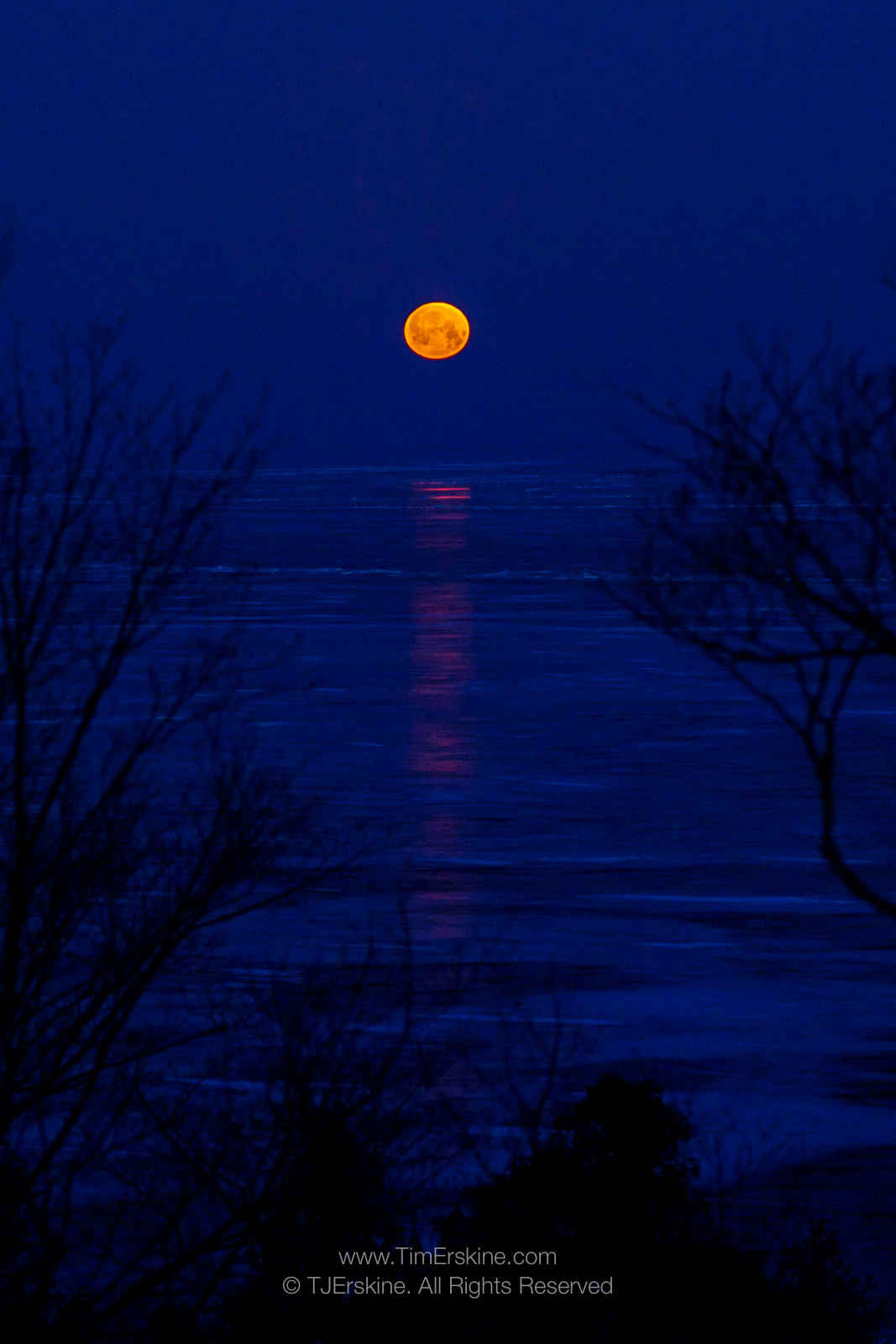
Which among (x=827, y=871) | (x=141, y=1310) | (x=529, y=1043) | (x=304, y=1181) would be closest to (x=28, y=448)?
(x=304, y=1181)

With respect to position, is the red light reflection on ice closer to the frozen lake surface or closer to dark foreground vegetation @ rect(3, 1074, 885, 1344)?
the frozen lake surface

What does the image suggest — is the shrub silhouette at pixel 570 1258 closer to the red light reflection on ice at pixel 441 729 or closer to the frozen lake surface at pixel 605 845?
the frozen lake surface at pixel 605 845

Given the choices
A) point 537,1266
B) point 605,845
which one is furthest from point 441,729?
point 537,1266

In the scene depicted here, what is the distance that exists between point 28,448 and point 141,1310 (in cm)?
523

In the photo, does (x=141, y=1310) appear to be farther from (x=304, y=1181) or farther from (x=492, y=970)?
(x=492, y=970)

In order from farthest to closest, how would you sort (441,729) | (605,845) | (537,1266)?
(441,729) < (605,845) < (537,1266)

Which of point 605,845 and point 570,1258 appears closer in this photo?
point 570,1258

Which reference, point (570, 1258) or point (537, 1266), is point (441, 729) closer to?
point (570, 1258)

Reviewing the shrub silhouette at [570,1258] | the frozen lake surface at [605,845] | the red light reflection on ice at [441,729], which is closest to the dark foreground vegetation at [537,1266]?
the shrub silhouette at [570,1258]

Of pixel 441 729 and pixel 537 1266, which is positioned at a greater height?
pixel 441 729

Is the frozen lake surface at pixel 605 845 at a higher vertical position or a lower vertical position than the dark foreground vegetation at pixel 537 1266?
higher

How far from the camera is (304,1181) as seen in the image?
22.5ft

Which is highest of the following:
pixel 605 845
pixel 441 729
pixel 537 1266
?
pixel 441 729

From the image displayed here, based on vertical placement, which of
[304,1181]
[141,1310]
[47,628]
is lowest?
[141,1310]
